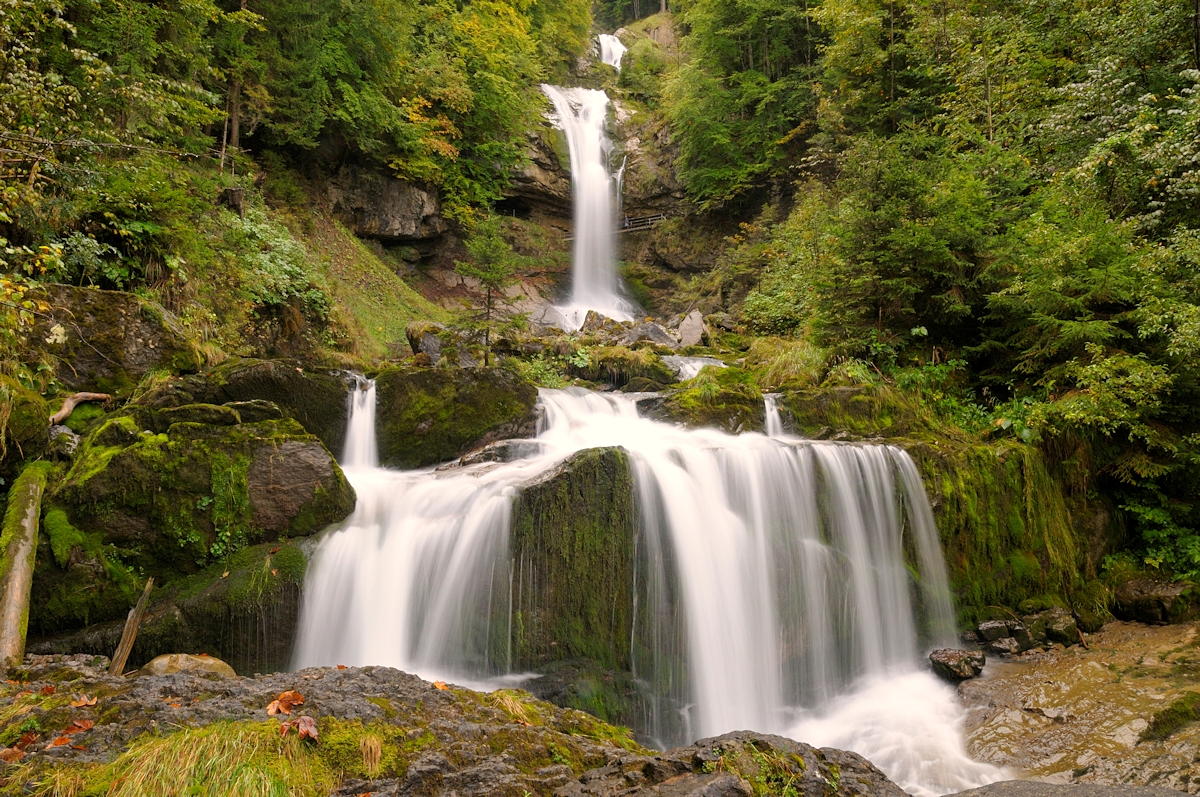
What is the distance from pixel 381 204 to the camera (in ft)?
64.7

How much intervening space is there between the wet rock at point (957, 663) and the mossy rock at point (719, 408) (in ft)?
12.3

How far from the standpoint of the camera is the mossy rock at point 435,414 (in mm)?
8469

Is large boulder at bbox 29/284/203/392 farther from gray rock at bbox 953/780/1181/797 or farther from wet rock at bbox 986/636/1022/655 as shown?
wet rock at bbox 986/636/1022/655

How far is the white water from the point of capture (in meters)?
34.4

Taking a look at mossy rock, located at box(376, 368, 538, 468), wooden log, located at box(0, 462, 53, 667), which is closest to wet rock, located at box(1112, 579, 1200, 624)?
mossy rock, located at box(376, 368, 538, 468)

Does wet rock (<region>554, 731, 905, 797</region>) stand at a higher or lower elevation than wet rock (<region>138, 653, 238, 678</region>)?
lower

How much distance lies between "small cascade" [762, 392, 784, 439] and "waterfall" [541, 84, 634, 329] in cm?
1313

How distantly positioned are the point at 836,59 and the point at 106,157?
686 inches

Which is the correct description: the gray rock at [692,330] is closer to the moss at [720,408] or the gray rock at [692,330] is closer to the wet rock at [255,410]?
the moss at [720,408]

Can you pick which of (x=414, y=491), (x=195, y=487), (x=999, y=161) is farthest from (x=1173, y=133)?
(x=195, y=487)

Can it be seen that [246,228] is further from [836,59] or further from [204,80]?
[836,59]

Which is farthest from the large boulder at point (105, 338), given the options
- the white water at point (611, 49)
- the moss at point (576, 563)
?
the white water at point (611, 49)

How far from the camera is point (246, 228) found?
12.1 m

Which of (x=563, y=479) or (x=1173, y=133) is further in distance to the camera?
(x=1173, y=133)
